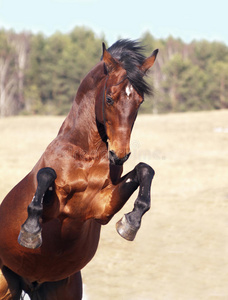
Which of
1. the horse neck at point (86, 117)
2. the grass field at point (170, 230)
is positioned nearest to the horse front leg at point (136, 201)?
the horse neck at point (86, 117)

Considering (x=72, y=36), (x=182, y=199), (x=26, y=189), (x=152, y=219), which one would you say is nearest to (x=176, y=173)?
(x=182, y=199)

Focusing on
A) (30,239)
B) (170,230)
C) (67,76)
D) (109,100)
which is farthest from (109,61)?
(67,76)

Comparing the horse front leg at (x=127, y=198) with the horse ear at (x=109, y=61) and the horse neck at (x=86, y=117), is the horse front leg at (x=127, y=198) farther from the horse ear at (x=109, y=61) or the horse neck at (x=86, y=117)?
the horse ear at (x=109, y=61)

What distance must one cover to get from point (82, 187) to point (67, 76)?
49.9 m

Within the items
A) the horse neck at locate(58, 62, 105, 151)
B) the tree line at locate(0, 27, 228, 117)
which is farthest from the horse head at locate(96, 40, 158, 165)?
the tree line at locate(0, 27, 228, 117)

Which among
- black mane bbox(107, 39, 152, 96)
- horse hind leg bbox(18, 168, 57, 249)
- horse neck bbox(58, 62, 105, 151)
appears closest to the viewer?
black mane bbox(107, 39, 152, 96)

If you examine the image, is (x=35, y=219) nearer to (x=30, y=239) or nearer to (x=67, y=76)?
(x=30, y=239)

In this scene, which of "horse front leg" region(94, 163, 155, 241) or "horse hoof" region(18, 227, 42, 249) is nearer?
"horse hoof" region(18, 227, 42, 249)

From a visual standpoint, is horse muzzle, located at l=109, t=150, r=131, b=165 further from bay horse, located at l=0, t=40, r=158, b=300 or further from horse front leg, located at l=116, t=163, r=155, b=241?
A: horse front leg, located at l=116, t=163, r=155, b=241

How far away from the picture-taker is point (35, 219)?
11.6 ft

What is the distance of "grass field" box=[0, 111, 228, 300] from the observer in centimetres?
703

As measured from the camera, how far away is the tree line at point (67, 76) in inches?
1954

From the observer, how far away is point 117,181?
3.83 metres

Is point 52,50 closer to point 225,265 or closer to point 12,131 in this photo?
point 12,131
